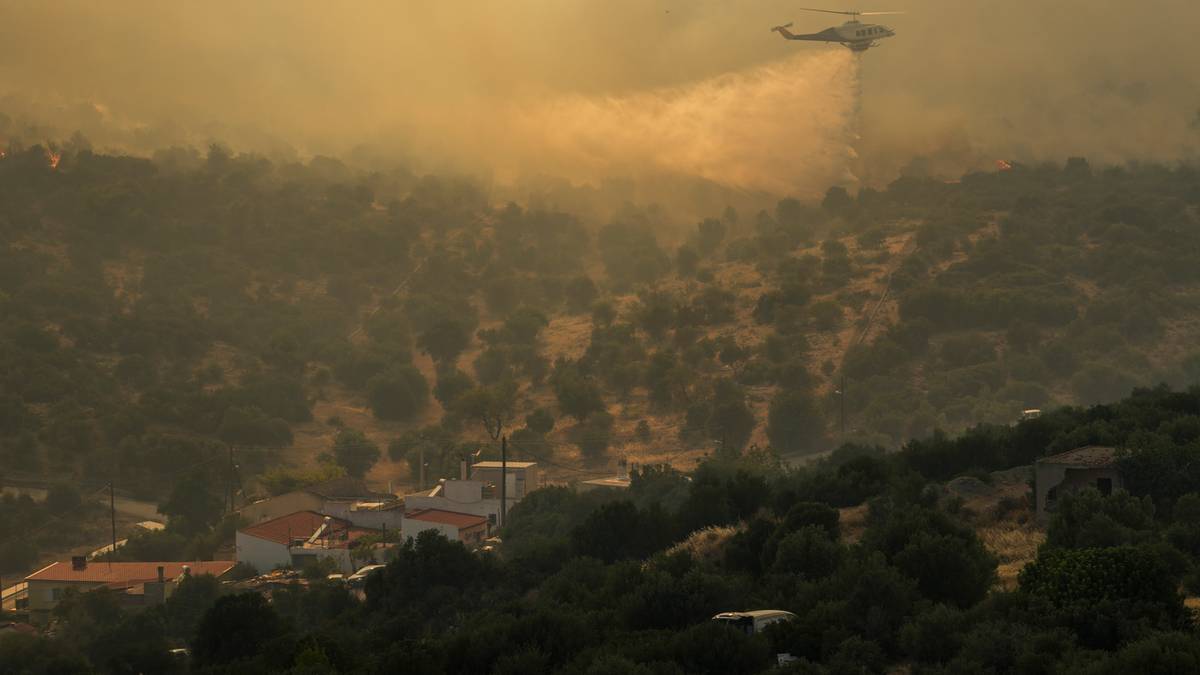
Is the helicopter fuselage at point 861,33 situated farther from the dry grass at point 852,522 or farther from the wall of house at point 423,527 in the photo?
the dry grass at point 852,522

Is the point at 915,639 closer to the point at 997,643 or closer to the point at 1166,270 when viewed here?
the point at 997,643

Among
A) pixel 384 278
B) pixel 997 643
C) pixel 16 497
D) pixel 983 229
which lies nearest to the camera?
pixel 997 643

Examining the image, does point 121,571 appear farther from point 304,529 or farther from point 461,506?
point 461,506

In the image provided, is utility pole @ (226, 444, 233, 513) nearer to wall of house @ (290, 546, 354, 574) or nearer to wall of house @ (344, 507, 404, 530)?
wall of house @ (344, 507, 404, 530)

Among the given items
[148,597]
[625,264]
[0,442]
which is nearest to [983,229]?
[625,264]

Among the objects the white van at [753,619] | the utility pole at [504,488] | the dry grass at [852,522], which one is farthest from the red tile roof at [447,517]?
the white van at [753,619]

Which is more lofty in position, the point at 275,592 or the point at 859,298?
the point at 859,298
